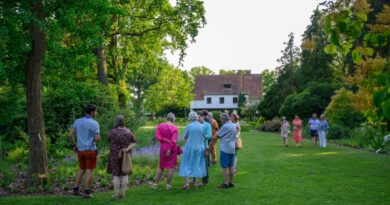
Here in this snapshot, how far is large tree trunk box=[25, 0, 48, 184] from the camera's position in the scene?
38.4 feet

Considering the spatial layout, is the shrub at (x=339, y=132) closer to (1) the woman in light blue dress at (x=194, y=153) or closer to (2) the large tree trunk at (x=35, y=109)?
(1) the woman in light blue dress at (x=194, y=153)

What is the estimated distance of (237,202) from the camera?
10141 millimetres

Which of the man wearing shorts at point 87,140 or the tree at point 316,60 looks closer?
the man wearing shorts at point 87,140

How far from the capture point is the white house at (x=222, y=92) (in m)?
97.8

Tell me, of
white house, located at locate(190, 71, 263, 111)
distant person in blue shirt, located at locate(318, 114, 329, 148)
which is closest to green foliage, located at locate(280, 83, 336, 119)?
distant person in blue shirt, located at locate(318, 114, 329, 148)

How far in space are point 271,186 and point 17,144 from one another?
444 inches

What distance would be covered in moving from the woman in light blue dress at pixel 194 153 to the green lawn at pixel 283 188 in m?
0.46

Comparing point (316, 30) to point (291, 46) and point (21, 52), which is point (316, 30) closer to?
point (291, 46)

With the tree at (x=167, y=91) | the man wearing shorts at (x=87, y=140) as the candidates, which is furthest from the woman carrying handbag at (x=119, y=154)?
the tree at (x=167, y=91)

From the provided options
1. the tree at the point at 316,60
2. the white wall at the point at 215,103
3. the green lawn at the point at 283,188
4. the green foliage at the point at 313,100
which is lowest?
the green lawn at the point at 283,188

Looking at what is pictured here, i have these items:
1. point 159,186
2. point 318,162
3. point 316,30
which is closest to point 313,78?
point 316,30

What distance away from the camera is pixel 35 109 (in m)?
11.7

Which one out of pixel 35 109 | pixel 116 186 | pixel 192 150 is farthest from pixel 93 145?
pixel 192 150

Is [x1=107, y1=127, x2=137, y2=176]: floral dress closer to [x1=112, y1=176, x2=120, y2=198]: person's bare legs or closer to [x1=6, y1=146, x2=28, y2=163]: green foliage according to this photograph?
[x1=112, y1=176, x2=120, y2=198]: person's bare legs
